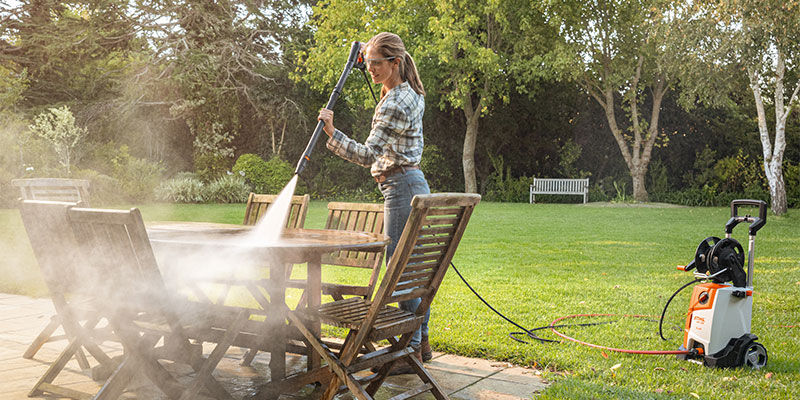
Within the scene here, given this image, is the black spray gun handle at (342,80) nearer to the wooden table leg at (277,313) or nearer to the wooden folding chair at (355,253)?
the wooden table leg at (277,313)

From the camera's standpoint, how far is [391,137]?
3434 mm

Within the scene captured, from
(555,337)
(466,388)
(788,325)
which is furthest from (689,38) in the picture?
(466,388)

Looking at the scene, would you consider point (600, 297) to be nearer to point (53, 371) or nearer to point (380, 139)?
point (380, 139)

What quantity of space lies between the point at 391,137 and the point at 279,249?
103 centimetres

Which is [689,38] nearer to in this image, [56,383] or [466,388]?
[466,388]

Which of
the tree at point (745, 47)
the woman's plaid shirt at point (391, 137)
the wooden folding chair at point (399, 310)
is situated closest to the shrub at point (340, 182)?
the tree at point (745, 47)

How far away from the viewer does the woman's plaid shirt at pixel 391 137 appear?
3.39m

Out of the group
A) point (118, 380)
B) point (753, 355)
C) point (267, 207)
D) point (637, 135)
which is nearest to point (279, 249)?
point (118, 380)

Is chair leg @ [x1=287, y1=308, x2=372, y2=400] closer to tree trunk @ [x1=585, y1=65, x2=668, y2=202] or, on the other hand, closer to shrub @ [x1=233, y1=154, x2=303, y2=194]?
shrub @ [x1=233, y1=154, x2=303, y2=194]

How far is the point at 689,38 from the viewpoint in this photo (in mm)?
15555

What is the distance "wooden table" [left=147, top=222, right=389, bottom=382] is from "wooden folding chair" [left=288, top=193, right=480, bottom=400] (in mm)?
136

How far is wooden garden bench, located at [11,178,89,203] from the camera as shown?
450cm

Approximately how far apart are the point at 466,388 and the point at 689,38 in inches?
573

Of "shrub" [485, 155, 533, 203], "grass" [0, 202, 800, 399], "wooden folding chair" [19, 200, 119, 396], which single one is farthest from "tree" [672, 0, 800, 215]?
"wooden folding chair" [19, 200, 119, 396]
